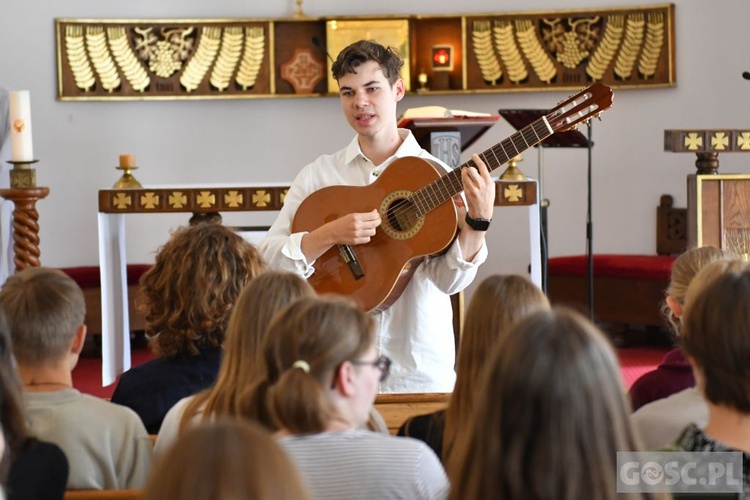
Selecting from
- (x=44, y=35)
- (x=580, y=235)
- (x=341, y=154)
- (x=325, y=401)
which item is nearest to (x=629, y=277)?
(x=580, y=235)

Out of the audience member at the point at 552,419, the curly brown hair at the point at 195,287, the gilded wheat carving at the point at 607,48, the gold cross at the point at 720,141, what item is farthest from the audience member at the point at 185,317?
the gilded wheat carving at the point at 607,48

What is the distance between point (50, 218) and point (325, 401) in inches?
245

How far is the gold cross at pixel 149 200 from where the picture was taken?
529 cm

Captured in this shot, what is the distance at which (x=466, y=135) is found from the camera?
512 centimetres

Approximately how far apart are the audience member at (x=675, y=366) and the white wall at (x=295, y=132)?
15.7 feet

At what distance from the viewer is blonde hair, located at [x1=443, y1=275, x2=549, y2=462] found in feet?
6.71

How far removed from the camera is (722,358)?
1.82 meters

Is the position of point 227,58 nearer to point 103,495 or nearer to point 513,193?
point 513,193

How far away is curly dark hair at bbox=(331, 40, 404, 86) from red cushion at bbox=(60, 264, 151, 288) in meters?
3.51

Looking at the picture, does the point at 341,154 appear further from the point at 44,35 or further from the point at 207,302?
the point at 44,35

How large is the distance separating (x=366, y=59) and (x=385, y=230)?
1.81ft

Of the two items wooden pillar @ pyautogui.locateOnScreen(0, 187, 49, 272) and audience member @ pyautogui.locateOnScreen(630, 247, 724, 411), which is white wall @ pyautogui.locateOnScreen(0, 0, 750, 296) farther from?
audience member @ pyautogui.locateOnScreen(630, 247, 724, 411)

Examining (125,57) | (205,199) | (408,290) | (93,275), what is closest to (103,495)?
(408,290)

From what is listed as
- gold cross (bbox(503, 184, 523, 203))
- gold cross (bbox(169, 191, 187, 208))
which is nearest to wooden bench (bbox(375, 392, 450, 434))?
gold cross (bbox(503, 184, 523, 203))
